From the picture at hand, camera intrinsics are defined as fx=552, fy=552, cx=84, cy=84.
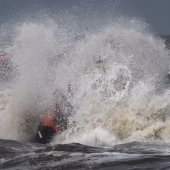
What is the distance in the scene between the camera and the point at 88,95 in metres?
18.4

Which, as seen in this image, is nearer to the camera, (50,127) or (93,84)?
(50,127)

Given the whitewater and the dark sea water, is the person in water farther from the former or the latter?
the dark sea water

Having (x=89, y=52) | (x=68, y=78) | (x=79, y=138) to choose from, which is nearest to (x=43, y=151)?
(x=79, y=138)

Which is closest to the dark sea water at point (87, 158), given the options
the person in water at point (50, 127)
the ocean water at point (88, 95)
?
the ocean water at point (88, 95)

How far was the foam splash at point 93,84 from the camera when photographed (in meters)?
17.0

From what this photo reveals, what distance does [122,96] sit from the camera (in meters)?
18.0

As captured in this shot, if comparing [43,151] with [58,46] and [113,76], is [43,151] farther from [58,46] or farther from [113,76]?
[58,46]

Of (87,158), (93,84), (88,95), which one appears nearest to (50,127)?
(88,95)

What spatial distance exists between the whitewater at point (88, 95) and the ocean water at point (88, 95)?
2cm

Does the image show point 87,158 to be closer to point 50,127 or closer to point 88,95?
point 50,127

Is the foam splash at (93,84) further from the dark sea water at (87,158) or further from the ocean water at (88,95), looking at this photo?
the dark sea water at (87,158)

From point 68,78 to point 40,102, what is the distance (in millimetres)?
1329

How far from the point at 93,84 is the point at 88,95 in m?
0.54

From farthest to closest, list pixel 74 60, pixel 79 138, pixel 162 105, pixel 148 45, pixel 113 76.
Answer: pixel 148 45 < pixel 74 60 < pixel 113 76 < pixel 162 105 < pixel 79 138
